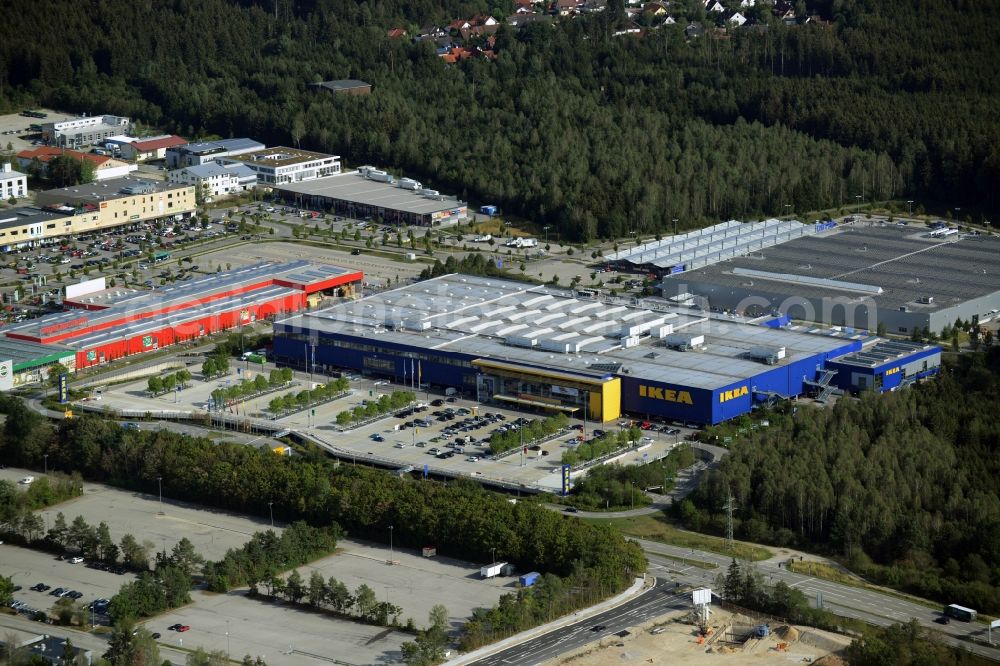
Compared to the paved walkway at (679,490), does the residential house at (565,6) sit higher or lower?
higher

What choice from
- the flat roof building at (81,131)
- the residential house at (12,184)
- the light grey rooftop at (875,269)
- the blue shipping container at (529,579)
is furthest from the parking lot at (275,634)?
the flat roof building at (81,131)

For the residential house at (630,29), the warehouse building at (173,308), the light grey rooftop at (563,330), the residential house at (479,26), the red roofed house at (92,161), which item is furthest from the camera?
the residential house at (479,26)

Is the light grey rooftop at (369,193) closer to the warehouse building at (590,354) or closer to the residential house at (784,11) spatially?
the warehouse building at (590,354)

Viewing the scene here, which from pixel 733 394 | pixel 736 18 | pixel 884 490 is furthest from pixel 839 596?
pixel 736 18

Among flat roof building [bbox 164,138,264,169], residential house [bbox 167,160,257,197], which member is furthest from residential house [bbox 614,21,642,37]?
residential house [bbox 167,160,257,197]

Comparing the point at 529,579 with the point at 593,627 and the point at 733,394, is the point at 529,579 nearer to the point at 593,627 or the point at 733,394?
the point at 593,627

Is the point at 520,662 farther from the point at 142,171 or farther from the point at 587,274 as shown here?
the point at 142,171

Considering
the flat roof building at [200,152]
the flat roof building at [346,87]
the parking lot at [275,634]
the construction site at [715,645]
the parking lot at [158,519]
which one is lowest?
the construction site at [715,645]
